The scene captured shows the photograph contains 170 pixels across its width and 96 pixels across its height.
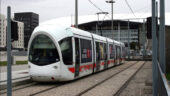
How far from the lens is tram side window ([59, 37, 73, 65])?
14391 millimetres

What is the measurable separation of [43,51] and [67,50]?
1.19 m

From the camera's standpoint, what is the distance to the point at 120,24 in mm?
100688

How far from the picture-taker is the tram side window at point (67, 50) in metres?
14.4

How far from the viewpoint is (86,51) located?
17.7m

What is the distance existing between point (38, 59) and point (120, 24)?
88035mm

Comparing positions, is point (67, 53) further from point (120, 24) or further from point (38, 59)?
point (120, 24)

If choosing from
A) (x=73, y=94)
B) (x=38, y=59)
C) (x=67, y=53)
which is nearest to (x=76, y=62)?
(x=67, y=53)

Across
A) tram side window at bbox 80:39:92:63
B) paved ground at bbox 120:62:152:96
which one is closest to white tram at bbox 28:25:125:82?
tram side window at bbox 80:39:92:63

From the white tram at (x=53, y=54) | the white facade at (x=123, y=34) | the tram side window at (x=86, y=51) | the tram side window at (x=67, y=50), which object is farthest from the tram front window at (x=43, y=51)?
the white facade at (x=123, y=34)

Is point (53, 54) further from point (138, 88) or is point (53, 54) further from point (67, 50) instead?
point (138, 88)

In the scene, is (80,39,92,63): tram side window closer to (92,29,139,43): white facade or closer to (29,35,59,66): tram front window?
(29,35,59,66): tram front window

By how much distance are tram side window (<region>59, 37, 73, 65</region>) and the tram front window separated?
403 millimetres

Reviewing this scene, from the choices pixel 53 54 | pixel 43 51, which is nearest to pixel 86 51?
pixel 53 54

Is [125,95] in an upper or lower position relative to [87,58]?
lower
